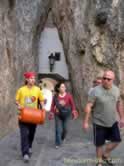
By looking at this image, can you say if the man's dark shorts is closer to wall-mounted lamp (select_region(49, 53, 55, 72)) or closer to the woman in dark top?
the woman in dark top

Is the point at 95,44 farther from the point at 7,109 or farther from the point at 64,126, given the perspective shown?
the point at 64,126

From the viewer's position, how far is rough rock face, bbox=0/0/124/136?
1376cm

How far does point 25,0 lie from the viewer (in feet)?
57.2

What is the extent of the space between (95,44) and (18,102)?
841 centimetres

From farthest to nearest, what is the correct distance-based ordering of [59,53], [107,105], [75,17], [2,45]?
[59,53]
[75,17]
[2,45]
[107,105]

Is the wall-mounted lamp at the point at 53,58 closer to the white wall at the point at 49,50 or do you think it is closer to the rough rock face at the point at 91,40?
the white wall at the point at 49,50

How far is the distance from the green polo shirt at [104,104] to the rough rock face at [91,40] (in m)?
7.75

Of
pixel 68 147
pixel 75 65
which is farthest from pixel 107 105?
pixel 75 65

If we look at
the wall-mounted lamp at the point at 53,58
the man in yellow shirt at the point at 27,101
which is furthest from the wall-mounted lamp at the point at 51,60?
the man in yellow shirt at the point at 27,101

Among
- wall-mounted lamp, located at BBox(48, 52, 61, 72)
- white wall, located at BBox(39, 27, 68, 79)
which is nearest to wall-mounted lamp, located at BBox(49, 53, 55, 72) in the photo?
wall-mounted lamp, located at BBox(48, 52, 61, 72)

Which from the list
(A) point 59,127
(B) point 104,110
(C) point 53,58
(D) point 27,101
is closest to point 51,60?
(C) point 53,58

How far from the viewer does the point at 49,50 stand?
26219 millimetres

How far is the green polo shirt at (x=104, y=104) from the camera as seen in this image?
802 cm

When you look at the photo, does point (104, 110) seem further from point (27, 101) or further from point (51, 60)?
point (51, 60)
